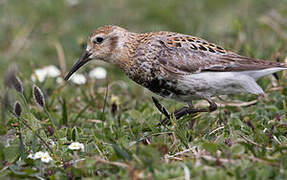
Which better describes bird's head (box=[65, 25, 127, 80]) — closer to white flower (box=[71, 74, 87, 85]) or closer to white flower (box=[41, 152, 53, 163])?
white flower (box=[71, 74, 87, 85])

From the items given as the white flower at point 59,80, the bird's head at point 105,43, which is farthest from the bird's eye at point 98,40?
the white flower at point 59,80

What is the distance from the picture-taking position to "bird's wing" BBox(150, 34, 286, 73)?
5367 millimetres

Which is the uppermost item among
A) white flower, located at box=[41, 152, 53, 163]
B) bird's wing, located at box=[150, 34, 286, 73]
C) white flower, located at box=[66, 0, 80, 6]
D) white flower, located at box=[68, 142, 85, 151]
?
bird's wing, located at box=[150, 34, 286, 73]

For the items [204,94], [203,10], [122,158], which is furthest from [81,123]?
[203,10]

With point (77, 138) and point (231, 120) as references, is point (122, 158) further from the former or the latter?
point (231, 120)

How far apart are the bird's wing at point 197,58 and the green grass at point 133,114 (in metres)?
0.57

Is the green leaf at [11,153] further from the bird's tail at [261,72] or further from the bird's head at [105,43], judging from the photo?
the bird's tail at [261,72]

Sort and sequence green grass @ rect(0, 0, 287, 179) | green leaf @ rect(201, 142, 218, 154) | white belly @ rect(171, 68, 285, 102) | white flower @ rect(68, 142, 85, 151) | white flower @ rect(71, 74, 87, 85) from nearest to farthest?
green grass @ rect(0, 0, 287, 179) < green leaf @ rect(201, 142, 218, 154) < white flower @ rect(68, 142, 85, 151) < white belly @ rect(171, 68, 285, 102) < white flower @ rect(71, 74, 87, 85)

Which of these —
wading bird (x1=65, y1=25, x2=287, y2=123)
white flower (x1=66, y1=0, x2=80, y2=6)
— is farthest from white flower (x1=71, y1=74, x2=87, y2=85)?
white flower (x1=66, y1=0, x2=80, y2=6)

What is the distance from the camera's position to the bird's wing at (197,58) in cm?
537

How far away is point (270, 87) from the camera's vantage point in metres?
6.52

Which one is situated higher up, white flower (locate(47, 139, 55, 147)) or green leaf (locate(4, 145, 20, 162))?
green leaf (locate(4, 145, 20, 162))

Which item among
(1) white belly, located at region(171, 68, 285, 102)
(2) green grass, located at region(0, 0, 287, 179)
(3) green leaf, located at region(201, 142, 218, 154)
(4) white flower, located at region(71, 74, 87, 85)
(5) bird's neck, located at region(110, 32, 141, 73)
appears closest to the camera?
(2) green grass, located at region(0, 0, 287, 179)

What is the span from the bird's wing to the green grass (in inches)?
22.6
